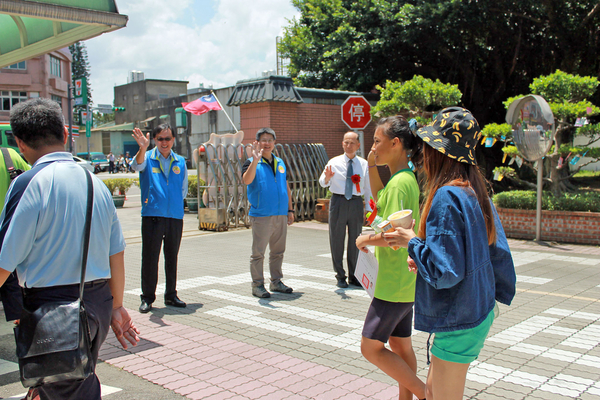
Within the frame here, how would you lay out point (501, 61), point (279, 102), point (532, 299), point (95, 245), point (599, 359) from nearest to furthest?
point (95, 245) < point (599, 359) < point (532, 299) < point (279, 102) < point (501, 61)

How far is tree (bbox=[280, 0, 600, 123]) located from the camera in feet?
52.7

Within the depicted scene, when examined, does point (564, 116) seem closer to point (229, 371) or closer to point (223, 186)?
point (223, 186)

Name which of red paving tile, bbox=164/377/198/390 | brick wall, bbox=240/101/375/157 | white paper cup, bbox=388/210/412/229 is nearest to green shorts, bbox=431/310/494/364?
white paper cup, bbox=388/210/412/229

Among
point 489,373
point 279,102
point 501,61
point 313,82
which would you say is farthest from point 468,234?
point 313,82

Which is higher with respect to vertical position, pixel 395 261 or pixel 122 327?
pixel 395 261

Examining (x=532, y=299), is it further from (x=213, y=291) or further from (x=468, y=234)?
(x=468, y=234)

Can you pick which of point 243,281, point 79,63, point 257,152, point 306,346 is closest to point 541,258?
point 243,281

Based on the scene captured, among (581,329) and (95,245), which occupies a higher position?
(95,245)

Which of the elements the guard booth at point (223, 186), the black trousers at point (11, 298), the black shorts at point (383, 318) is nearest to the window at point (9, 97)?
the guard booth at point (223, 186)

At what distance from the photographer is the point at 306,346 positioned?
481cm

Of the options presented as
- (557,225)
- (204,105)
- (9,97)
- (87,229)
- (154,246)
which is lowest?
(557,225)

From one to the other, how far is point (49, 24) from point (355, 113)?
8331mm

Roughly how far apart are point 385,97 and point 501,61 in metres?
6.14

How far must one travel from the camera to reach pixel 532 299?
21.1 feet
